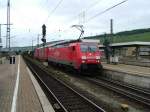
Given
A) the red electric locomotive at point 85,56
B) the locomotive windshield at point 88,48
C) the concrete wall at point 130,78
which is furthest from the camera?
the locomotive windshield at point 88,48

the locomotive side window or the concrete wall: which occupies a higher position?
the locomotive side window

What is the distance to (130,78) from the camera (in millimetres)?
22469

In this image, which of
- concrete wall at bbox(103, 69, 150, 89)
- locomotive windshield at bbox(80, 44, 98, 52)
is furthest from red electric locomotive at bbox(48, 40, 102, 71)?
concrete wall at bbox(103, 69, 150, 89)

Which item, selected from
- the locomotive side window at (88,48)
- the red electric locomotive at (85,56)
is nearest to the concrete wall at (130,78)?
the red electric locomotive at (85,56)

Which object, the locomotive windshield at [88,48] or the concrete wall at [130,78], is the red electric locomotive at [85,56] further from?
the concrete wall at [130,78]

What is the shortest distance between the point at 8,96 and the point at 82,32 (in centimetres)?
1560

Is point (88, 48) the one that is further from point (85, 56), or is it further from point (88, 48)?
point (85, 56)

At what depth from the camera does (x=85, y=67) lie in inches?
1057

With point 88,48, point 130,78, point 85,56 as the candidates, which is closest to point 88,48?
point 88,48

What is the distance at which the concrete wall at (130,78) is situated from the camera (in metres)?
20.2

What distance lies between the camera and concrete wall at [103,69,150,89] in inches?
795

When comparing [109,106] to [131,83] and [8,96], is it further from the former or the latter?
[131,83]

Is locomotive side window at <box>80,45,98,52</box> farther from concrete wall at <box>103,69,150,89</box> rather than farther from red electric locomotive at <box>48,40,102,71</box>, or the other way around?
concrete wall at <box>103,69,150,89</box>

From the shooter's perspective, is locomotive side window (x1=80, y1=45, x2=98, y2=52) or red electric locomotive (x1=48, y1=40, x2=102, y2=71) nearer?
red electric locomotive (x1=48, y1=40, x2=102, y2=71)
